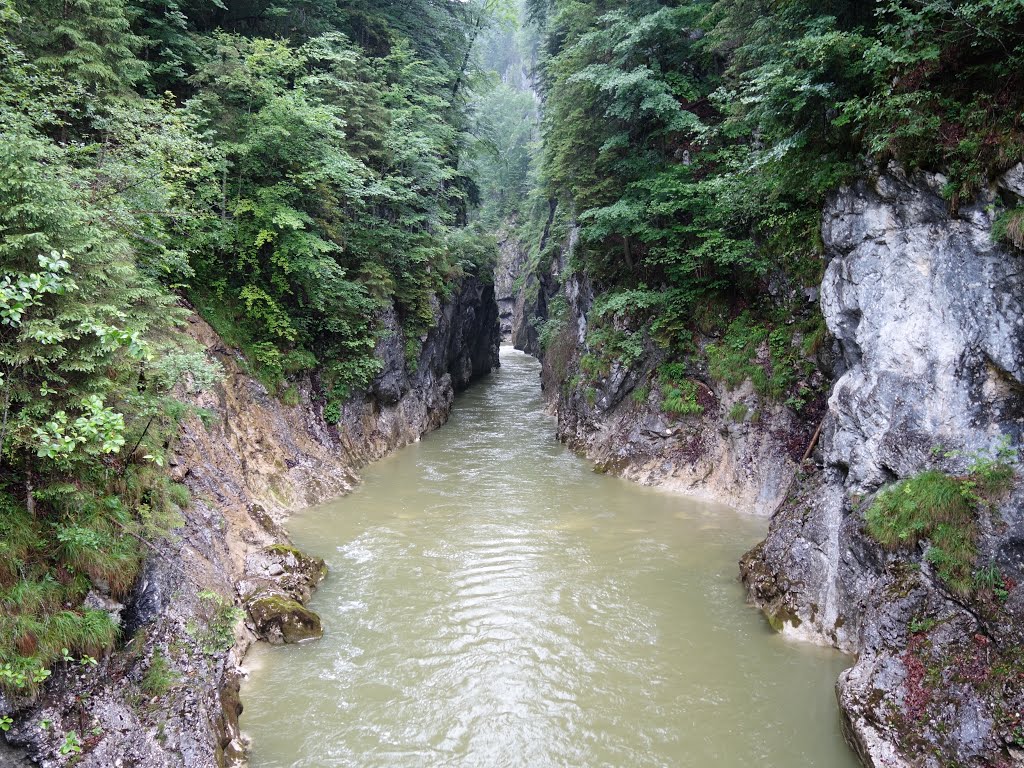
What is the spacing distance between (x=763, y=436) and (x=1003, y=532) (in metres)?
6.53

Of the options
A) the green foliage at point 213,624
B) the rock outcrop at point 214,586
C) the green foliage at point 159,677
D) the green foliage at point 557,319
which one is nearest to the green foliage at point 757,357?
the rock outcrop at point 214,586

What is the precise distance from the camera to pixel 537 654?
→ 7160 millimetres

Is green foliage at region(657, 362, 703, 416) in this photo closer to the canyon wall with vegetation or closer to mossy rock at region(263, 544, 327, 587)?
the canyon wall with vegetation

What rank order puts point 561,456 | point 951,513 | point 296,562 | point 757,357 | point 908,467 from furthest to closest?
point 561,456, point 757,357, point 296,562, point 908,467, point 951,513

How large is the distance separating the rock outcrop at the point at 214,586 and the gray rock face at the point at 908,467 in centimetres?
643

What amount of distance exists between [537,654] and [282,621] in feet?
11.1

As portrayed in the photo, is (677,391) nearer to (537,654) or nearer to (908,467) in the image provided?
(908,467)

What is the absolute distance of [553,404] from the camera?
917 inches

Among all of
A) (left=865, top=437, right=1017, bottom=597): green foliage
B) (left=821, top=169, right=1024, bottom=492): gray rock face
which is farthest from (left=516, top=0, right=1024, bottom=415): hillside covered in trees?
(left=865, top=437, right=1017, bottom=597): green foliage

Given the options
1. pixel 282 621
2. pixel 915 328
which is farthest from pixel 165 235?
pixel 915 328

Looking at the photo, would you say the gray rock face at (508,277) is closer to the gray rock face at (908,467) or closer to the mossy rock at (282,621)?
the gray rock face at (908,467)

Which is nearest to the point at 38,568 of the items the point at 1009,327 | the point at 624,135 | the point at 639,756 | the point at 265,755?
the point at 265,755

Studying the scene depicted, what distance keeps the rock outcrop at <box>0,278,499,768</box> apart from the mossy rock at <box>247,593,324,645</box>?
16 mm

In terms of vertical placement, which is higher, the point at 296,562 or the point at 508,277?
the point at 508,277
